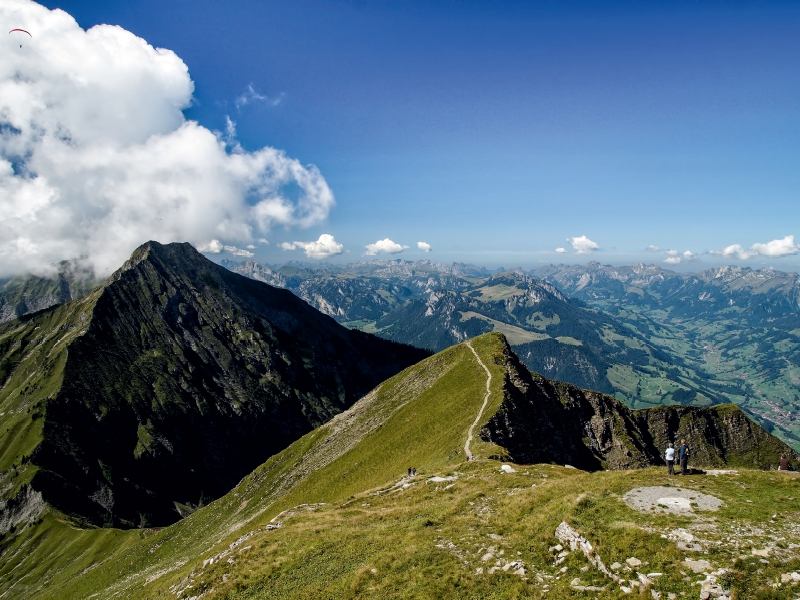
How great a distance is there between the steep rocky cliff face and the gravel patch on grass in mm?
44124

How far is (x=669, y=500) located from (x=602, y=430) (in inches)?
4148

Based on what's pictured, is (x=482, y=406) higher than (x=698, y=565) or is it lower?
lower

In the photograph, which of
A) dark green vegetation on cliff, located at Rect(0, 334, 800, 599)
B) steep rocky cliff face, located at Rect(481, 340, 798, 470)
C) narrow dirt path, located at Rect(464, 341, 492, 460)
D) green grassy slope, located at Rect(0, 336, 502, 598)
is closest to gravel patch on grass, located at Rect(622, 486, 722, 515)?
dark green vegetation on cliff, located at Rect(0, 334, 800, 599)

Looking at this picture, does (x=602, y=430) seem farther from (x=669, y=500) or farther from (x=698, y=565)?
(x=698, y=565)

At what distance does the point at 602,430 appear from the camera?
120 metres

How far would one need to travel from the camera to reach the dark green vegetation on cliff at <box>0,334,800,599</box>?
24.2 metres

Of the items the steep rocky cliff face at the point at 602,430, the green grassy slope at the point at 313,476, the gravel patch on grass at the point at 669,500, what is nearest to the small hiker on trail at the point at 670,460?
the gravel patch on grass at the point at 669,500

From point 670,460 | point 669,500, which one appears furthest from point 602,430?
point 669,500

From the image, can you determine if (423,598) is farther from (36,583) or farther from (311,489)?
(36,583)

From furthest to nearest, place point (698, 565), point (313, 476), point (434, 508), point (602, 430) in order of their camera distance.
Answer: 1. point (602, 430)
2. point (313, 476)
3. point (434, 508)
4. point (698, 565)

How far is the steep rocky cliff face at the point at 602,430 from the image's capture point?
282 feet

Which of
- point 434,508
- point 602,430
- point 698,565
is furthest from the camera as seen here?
point 602,430

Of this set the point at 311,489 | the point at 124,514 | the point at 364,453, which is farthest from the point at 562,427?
the point at 124,514

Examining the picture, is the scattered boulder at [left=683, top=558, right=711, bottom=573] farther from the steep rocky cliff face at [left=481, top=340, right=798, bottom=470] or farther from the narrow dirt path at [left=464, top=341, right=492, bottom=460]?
the steep rocky cliff face at [left=481, top=340, right=798, bottom=470]
